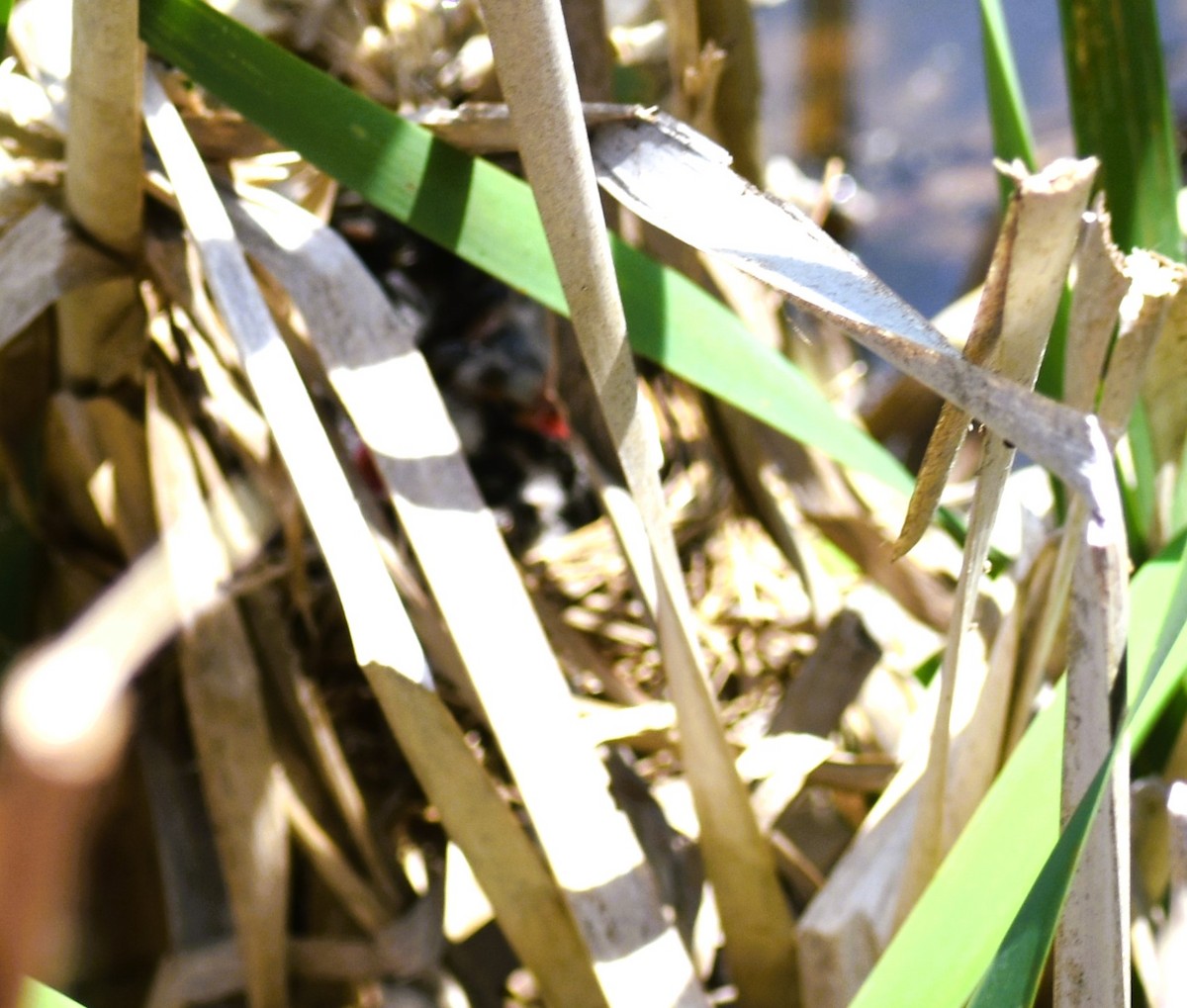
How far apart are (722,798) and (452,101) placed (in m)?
0.32

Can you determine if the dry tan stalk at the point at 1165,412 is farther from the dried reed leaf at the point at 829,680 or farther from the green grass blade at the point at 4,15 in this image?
the green grass blade at the point at 4,15

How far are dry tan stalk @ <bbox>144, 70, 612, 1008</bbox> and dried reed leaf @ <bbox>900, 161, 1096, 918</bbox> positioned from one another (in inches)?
5.0

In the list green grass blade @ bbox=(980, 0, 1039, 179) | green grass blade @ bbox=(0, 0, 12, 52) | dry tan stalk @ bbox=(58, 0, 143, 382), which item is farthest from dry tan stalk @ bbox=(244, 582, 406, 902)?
green grass blade @ bbox=(980, 0, 1039, 179)

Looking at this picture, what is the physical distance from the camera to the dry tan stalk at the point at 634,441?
0.26 meters

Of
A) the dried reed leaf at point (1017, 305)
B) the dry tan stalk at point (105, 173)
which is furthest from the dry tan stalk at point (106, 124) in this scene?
the dried reed leaf at point (1017, 305)

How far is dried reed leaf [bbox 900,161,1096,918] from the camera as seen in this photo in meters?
0.23

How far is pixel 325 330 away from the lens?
0.39 m

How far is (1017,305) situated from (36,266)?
309 millimetres

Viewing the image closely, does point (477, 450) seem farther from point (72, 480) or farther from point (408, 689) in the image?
point (408, 689)

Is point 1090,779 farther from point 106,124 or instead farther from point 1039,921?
point 106,124

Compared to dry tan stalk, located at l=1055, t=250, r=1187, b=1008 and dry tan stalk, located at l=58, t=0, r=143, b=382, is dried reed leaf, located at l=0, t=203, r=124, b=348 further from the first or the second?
dry tan stalk, located at l=1055, t=250, r=1187, b=1008

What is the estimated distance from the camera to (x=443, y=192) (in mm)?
370

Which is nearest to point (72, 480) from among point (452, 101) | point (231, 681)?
point (231, 681)

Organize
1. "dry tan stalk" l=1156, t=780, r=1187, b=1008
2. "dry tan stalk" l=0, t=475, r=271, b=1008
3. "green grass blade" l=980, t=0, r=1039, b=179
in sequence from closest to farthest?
1. "dry tan stalk" l=0, t=475, r=271, b=1008
2. "dry tan stalk" l=1156, t=780, r=1187, b=1008
3. "green grass blade" l=980, t=0, r=1039, b=179
